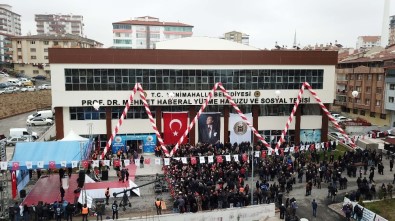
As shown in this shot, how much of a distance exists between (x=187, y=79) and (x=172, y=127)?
14.9 feet

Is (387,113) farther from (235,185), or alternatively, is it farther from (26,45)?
(26,45)

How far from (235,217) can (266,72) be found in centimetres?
1831

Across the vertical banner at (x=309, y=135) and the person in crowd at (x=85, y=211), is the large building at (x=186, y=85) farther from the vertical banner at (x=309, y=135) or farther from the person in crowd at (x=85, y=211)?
the person in crowd at (x=85, y=211)

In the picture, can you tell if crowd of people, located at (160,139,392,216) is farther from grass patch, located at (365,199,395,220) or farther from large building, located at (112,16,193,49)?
large building, located at (112,16,193,49)

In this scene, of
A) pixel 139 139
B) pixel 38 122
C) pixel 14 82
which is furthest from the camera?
pixel 14 82

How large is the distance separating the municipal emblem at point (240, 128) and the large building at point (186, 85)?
1653 millimetres

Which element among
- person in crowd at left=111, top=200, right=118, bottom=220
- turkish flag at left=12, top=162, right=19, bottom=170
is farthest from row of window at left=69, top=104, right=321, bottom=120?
person in crowd at left=111, top=200, right=118, bottom=220

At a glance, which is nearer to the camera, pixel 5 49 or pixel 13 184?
pixel 13 184

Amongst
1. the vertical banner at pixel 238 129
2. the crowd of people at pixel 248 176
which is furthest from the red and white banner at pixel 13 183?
the vertical banner at pixel 238 129

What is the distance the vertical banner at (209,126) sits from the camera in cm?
3366

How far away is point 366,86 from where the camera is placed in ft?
166

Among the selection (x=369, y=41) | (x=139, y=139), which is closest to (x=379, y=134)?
(x=139, y=139)

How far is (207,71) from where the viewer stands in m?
33.8

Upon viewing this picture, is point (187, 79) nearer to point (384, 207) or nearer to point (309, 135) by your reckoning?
point (309, 135)
